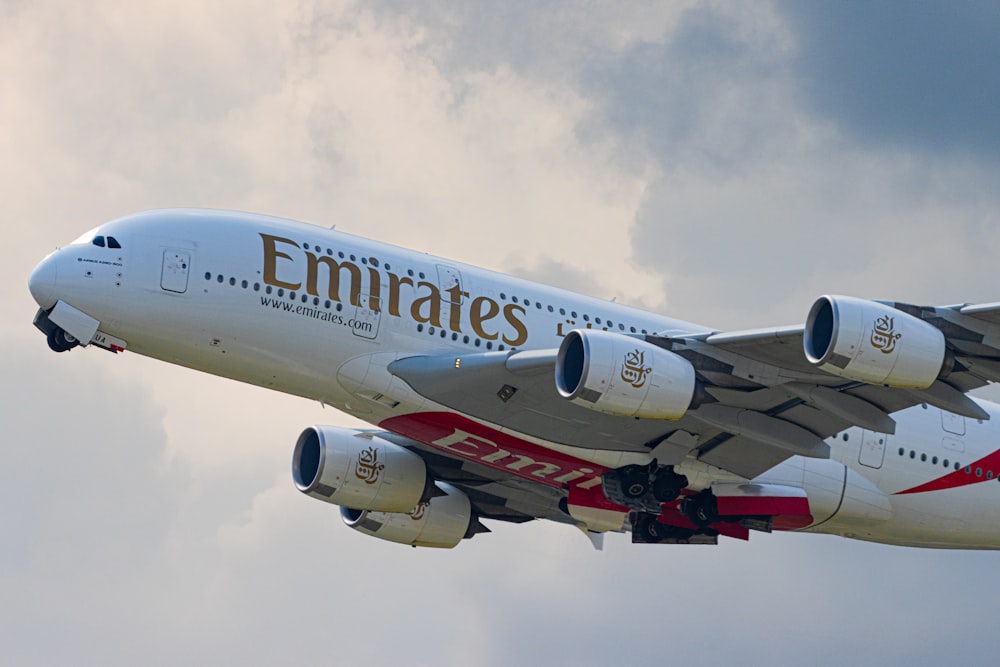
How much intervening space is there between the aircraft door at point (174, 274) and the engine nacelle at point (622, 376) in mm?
8115

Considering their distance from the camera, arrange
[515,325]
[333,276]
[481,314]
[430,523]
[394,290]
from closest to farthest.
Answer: [333,276] → [394,290] → [481,314] → [515,325] → [430,523]

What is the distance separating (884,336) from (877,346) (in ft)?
0.83

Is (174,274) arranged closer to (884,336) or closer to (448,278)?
(448,278)

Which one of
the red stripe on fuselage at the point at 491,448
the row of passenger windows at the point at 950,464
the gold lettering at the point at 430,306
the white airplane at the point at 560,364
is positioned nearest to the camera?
the white airplane at the point at 560,364

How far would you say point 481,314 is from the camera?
3456cm

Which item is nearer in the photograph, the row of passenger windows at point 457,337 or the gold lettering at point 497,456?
the row of passenger windows at point 457,337

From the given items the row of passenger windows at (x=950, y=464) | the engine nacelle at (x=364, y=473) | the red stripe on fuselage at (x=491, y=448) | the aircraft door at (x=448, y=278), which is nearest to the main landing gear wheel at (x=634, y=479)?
the red stripe on fuselage at (x=491, y=448)

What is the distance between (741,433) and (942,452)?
7.27m

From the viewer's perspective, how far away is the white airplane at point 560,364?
3102 cm

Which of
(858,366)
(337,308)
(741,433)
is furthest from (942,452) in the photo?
(337,308)

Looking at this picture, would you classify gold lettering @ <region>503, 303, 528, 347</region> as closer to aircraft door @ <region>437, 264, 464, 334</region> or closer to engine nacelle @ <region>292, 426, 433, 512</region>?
aircraft door @ <region>437, 264, 464, 334</region>

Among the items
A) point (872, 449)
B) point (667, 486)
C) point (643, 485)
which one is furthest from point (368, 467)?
point (872, 449)

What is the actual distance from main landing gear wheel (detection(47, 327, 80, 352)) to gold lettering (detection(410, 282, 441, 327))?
23.5 feet

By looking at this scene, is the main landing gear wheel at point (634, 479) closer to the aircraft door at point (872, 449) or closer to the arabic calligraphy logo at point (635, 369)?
the arabic calligraphy logo at point (635, 369)
